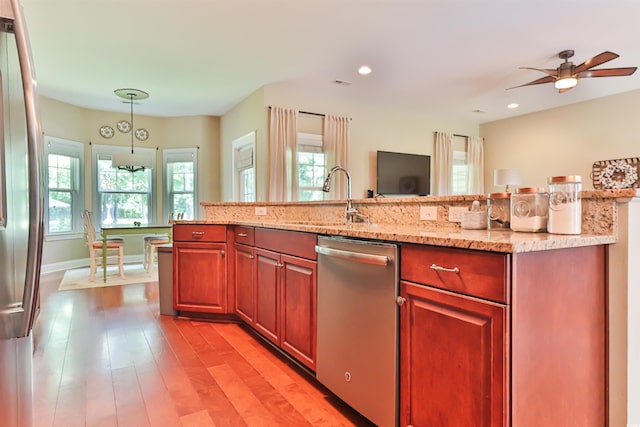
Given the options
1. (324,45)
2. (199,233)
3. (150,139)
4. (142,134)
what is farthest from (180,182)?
(324,45)

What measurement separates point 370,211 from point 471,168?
5.17 m

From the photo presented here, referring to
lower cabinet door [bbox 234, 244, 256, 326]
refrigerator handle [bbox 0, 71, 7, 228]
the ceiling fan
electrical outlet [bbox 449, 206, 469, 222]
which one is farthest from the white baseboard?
the ceiling fan

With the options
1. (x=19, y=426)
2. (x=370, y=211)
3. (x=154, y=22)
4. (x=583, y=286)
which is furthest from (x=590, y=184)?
(x=19, y=426)

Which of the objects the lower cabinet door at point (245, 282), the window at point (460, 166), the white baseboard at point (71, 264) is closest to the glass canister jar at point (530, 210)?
the lower cabinet door at point (245, 282)

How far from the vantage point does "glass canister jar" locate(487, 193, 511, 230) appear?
171 centimetres

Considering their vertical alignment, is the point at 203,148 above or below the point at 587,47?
below

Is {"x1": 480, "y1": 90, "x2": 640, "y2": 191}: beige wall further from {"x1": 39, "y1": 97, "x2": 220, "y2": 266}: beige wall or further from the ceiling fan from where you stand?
{"x1": 39, "y1": 97, "x2": 220, "y2": 266}: beige wall

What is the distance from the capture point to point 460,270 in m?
1.20

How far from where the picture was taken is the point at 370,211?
2496mm

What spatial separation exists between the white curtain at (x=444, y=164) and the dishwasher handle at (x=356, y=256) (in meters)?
5.14

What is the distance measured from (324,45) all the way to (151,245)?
3782 mm

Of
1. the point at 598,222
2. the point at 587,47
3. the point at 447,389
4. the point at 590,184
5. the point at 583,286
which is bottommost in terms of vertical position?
the point at 447,389

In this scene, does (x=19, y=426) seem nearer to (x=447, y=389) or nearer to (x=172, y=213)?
(x=447, y=389)

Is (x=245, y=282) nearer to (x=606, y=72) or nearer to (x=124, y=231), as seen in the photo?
Answer: (x=124, y=231)
